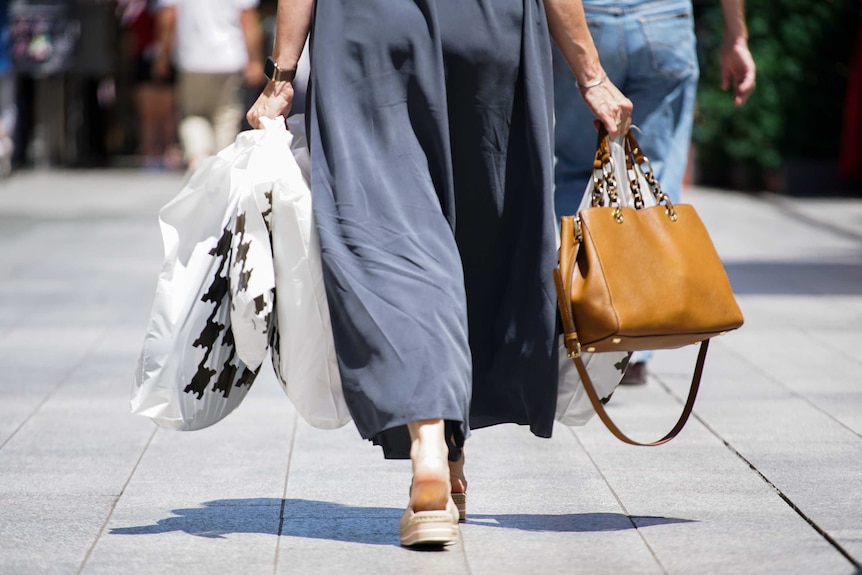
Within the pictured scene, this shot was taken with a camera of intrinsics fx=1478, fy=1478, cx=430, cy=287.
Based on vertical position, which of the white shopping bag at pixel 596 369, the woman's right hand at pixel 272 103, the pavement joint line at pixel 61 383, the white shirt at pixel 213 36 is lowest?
the pavement joint line at pixel 61 383

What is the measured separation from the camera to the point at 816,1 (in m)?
12.8

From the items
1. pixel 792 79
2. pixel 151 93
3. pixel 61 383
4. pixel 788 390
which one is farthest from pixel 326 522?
pixel 151 93

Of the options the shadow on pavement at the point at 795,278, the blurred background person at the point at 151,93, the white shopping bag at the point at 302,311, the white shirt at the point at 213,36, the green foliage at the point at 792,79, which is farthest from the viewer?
the blurred background person at the point at 151,93

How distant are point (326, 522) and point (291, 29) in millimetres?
1124

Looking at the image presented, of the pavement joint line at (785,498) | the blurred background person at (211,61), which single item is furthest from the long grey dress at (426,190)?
the blurred background person at (211,61)

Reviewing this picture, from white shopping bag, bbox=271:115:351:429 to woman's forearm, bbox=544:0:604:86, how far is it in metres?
0.65

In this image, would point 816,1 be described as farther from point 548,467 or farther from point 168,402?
point 168,402

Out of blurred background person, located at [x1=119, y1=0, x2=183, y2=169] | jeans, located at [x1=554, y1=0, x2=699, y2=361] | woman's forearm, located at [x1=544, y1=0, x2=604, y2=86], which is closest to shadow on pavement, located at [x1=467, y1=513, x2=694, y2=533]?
woman's forearm, located at [x1=544, y1=0, x2=604, y2=86]

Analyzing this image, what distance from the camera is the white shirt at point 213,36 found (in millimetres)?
10055

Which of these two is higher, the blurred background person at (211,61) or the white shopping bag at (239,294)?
the white shopping bag at (239,294)

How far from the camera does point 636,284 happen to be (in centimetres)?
315

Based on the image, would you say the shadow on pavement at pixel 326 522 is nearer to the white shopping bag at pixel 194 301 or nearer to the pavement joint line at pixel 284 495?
the pavement joint line at pixel 284 495

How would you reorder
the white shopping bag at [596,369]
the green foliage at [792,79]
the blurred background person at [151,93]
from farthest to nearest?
the blurred background person at [151,93] → the green foliage at [792,79] → the white shopping bag at [596,369]

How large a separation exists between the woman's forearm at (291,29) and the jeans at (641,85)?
144 centimetres
